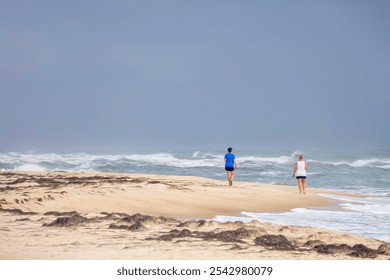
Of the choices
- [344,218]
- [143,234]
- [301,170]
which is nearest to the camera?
[143,234]

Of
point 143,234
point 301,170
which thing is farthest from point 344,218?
point 143,234

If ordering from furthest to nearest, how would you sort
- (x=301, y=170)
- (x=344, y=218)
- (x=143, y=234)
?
1. (x=301, y=170)
2. (x=344, y=218)
3. (x=143, y=234)

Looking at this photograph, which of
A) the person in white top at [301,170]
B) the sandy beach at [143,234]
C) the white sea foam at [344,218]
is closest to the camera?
the sandy beach at [143,234]

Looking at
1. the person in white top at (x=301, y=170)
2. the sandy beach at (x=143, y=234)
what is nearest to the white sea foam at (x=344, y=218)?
the sandy beach at (x=143, y=234)

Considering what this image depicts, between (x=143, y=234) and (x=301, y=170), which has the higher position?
(x=301, y=170)

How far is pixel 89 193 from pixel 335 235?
17.3 feet

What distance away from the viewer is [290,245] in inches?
231

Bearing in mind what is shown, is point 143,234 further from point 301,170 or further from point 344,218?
point 301,170

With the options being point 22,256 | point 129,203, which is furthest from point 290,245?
point 129,203

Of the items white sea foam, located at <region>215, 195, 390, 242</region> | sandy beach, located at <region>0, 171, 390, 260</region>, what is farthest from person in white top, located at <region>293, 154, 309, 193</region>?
Result: sandy beach, located at <region>0, 171, 390, 260</region>

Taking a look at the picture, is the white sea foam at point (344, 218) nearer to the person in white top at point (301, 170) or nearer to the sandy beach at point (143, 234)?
the sandy beach at point (143, 234)

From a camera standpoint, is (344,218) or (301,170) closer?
(344,218)
